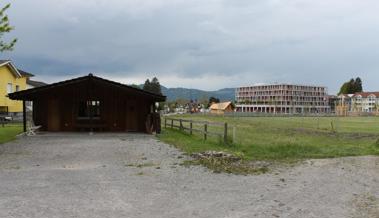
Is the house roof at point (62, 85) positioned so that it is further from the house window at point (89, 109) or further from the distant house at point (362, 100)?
the distant house at point (362, 100)

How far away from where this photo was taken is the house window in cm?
2842

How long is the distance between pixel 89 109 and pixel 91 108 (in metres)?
0.15

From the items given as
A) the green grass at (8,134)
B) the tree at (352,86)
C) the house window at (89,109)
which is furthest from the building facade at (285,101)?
the green grass at (8,134)

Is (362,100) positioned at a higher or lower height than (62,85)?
higher

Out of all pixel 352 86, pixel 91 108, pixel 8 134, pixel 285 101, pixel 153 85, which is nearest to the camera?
pixel 8 134

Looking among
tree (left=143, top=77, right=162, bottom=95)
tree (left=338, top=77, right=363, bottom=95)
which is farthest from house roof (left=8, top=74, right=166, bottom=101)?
tree (left=338, top=77, right=363, bottom=95)

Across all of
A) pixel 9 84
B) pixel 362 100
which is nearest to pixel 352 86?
pixel 362 100

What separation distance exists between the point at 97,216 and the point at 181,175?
431cm

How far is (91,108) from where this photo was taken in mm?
28469

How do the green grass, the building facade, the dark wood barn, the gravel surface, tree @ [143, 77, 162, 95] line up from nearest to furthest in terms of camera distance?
the gravel surface → the green grass → the dark wood barn → tree @ [143, 77, 162, 95] → the building facade

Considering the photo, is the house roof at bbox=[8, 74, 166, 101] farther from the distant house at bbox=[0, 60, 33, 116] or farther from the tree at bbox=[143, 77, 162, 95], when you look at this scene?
the tree at bbox=[143, 77, 162, 95]

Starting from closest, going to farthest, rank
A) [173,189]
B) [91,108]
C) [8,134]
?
[173,189] < [8,134] < [91,108]

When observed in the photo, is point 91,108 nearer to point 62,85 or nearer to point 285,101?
point 62,85

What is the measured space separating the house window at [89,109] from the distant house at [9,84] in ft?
49.8
